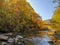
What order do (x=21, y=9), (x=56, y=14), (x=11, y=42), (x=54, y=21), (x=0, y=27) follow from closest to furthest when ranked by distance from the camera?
1. (x=56, y=14)
2. (x=54, y=21)
3. (x=11, y=42)
4. (x=0, y=27)
5. (x=21, y=9)

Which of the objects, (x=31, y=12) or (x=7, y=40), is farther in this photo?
(x=31, y=12)

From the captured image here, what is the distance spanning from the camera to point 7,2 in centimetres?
1502

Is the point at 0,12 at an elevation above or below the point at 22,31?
above

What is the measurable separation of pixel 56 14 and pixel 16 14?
998 centimetres

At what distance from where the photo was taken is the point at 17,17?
14.8m

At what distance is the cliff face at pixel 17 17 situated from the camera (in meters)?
13.5

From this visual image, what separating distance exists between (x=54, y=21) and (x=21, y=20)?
32.2 ft

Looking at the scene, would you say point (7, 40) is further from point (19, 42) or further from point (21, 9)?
point (21, 9)

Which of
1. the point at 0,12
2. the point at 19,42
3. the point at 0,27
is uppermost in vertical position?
the point at 0,12

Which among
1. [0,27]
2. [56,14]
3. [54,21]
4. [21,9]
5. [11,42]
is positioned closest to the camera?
[56,14]

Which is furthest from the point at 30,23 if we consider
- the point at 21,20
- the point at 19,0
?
the point at 19,0

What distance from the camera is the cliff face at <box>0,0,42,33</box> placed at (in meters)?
13.5

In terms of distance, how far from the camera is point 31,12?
15875mm

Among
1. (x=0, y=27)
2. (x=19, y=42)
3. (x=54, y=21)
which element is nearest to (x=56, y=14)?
(x=54, y=21)
